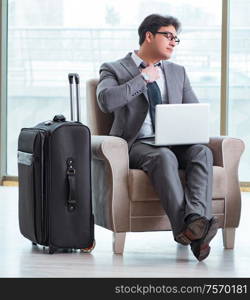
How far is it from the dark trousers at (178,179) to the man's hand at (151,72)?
0.34 metres

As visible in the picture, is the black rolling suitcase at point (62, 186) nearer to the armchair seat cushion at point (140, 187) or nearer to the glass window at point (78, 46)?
the armchair seat cushion at point (140, 187)

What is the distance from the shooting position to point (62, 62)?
283 inches

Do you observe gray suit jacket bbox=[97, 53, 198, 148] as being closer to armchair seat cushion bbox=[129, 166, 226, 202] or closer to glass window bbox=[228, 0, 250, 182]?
armchair seat cushion bbox=[129, 166, 226, 202]

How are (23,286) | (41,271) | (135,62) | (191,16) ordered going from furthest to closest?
1. (191,16)
2. (135,62)
3. (41,271)
4. (23,286)

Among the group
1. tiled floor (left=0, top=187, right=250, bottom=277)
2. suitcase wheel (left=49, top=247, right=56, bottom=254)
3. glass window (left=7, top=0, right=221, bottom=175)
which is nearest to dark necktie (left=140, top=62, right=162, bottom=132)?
tiled floor (left=0, top=187, right=250, bottom=277)

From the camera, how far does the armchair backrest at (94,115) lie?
454cm

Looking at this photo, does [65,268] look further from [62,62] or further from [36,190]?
[62,62]

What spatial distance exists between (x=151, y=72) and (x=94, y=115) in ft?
1.36

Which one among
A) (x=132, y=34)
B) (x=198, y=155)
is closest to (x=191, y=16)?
(x=132, y=34)

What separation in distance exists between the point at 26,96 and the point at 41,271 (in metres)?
3.76

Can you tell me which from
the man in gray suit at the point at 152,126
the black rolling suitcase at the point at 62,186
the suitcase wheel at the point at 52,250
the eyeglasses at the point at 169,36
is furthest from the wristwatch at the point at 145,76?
the suitcase wheel at the point at 52,250

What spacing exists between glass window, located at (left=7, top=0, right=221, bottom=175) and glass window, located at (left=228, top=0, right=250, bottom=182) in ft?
0.38

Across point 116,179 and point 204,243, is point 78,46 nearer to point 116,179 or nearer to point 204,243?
point 116,179

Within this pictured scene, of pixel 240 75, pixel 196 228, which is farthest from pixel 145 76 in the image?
pixel 240 75
